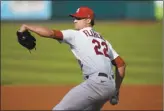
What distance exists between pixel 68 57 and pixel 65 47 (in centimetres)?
73

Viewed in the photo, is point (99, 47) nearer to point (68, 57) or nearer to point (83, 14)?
point (83, 14)

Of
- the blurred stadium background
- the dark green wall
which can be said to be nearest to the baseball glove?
the blurred stadium background

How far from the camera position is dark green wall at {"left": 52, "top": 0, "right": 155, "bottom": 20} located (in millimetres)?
13453

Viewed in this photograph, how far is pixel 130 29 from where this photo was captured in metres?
15.3

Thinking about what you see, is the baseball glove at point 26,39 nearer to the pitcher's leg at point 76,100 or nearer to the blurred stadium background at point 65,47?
the pitcher's leg at point 76,100

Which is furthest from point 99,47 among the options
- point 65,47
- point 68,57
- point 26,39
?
point 65,47

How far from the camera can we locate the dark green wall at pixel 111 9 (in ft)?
44.1

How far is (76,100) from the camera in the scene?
3539mm

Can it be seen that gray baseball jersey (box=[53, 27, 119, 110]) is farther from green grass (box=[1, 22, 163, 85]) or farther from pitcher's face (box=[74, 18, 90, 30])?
green grass (box=[1, 22, 163, 85])

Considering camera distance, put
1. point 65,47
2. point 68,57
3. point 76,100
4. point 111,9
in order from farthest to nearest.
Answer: point 65,47 → point 68,57 → point 111,9 → point 76,100

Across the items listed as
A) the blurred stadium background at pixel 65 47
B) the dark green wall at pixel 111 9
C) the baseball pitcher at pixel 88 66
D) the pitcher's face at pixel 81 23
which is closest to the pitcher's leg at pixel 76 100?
the baseball pitcher at pixel 88 66

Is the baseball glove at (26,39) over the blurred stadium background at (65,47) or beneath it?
over

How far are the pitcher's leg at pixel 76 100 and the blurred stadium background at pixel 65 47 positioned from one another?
8.27 metres

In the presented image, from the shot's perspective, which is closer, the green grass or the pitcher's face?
the pitcher's face
